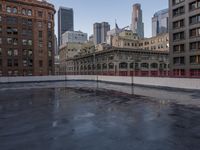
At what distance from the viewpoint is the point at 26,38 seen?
6912cm

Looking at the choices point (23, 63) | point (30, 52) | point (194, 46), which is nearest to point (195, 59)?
point (194, 46)

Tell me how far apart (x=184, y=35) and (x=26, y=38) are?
50544mm

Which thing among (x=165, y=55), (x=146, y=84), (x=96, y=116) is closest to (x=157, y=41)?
(x=165, y=55)

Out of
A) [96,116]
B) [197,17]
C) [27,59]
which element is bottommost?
[96,116]

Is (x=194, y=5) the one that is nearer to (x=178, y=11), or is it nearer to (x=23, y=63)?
(x=178, y=11)

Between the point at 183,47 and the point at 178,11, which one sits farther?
the point at 178,11

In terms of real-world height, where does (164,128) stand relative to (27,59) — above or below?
below

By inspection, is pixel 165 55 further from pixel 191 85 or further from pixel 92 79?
pixel 191 85

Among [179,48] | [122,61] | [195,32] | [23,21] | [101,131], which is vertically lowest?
[101,131]

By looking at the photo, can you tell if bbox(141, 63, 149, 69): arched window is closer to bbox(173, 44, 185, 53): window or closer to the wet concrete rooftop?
bbox(173, 44, 185, 53): window

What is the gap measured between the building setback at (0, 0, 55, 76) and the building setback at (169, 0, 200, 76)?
42.7m

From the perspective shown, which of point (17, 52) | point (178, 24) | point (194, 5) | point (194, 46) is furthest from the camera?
point (17, 52)

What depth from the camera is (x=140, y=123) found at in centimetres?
991

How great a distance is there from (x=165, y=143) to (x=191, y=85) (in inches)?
807
